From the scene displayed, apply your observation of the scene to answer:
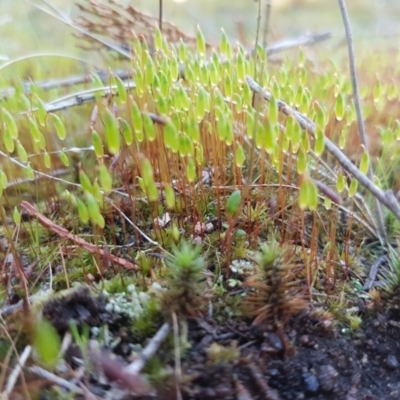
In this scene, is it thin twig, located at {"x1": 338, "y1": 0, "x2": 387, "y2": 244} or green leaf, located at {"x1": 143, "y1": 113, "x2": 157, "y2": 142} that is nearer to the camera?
green leaf, located at {"x1": 143, "y1": 113, "x2": 157, "y2": 142}

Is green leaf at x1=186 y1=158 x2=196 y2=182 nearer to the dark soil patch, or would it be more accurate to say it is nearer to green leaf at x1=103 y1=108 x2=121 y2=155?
green leaf at x1=103 y1=108 x2=121 y2=155

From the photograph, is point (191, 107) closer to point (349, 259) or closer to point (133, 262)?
point (133, 262)

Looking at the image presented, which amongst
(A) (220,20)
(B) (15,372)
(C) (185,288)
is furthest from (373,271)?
(A) (220,20)

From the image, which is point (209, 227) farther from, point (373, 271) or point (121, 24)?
point (121, 24)

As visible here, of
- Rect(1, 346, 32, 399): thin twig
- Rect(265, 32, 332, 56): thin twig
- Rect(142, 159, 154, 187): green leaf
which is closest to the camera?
Rect(1, 346, 32, 399): thin twig

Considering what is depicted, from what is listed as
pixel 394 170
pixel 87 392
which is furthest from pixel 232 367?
pixel 394 170

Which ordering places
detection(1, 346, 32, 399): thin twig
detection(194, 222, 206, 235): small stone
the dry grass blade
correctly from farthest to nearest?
the dry grass blade < detection(194, 222, 206, 235): small stone < detection(1, 346, 32, 399): thin twig

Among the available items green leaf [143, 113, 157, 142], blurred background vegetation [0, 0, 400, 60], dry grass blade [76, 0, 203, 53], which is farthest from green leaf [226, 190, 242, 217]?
blurred background vegetation [0, 0, 400, 60]
